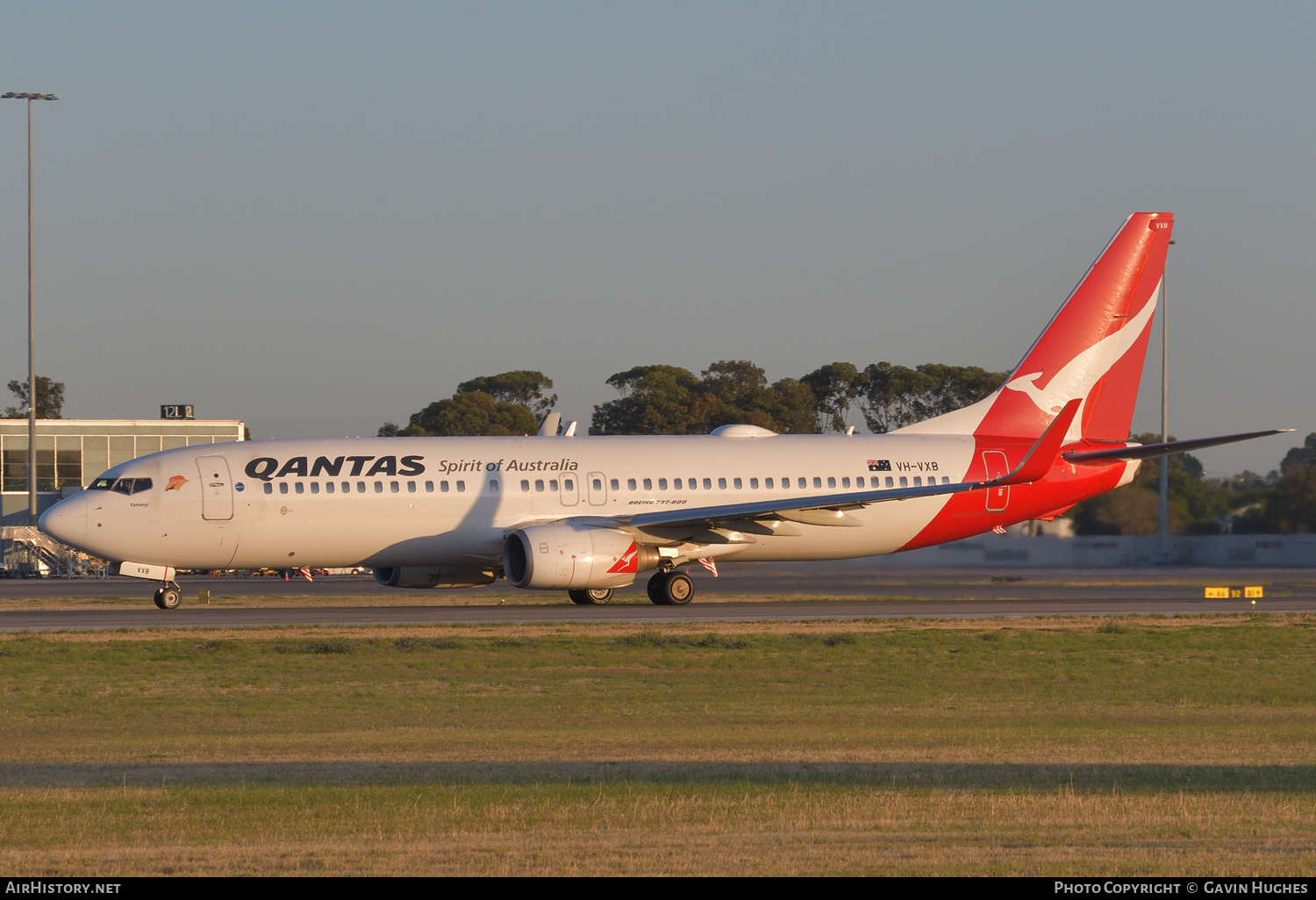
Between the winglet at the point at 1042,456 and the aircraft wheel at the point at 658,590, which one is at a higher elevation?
the winglet at the point at 1042,456

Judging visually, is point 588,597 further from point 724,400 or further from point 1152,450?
point 724,400

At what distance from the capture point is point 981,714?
17.2 metres

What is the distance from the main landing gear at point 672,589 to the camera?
33656mm

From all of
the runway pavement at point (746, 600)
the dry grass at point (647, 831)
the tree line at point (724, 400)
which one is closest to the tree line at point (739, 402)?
the tree line at point (724, 400)

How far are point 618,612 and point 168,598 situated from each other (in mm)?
9979

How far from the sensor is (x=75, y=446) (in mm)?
74125

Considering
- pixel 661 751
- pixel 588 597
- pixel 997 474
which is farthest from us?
pixel 997 474

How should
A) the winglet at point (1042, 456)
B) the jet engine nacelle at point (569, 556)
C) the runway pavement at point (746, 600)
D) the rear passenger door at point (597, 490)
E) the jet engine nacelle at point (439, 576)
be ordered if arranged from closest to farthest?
1. the runway pavement at point (746, 600)
2. the jet engine nacelle at point (569, 556)
3. the winglet at point (1042, 456)
4. the rear passenger door at point (597, 490)
5. the jet engine nacelle at point (439, 576)

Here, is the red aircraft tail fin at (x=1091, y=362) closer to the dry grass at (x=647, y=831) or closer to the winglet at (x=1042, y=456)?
the winglet at (x=1042, y=456)

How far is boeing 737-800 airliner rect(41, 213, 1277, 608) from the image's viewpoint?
105 ft

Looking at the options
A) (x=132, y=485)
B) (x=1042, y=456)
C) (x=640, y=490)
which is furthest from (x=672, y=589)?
(x=132, y=485)

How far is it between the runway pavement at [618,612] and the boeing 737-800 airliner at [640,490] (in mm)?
984
